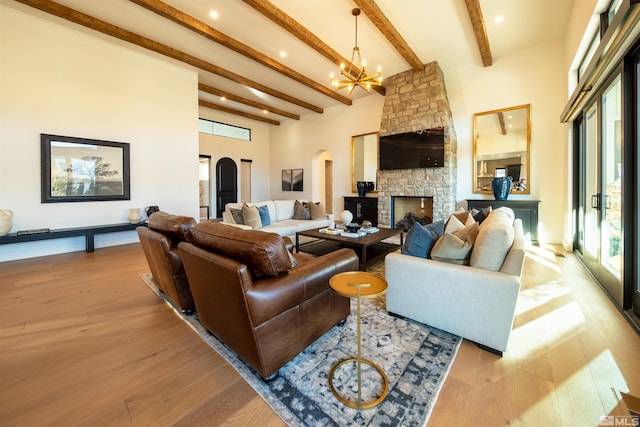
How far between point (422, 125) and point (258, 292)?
5594 mm

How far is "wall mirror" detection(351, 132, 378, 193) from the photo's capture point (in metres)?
7.40

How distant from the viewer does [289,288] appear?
1.45m

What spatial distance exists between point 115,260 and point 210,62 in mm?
4179

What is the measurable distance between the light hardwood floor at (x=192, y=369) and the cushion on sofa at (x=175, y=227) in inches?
28.3

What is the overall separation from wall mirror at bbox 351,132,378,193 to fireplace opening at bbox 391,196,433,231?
112cm

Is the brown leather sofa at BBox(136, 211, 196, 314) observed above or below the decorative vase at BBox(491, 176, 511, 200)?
below

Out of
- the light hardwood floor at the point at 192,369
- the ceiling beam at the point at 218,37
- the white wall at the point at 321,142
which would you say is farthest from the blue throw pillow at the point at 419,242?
the white wall at the point at 321,142

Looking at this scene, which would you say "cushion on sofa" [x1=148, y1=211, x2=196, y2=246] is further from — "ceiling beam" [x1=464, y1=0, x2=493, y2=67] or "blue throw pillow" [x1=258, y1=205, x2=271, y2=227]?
"ceiling beam" [x1=464, y1=0, x2=493, y2=67]

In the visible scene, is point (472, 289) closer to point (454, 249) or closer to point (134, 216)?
point (454, 249)

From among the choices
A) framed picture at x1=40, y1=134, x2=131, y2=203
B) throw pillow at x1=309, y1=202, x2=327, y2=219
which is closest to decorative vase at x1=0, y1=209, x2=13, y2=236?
framed picture at x1=40, y1=134, x2=131, y2=203

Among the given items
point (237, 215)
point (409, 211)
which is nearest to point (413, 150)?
point (409, 211)

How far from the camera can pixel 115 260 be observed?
12.9ft

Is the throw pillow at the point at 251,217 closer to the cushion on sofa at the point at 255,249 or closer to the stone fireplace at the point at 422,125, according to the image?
the cushion on sofa at the point at 255,249

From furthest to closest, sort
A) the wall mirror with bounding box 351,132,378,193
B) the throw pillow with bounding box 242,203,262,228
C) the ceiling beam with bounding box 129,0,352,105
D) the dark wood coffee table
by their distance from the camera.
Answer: the wall mirror with bounding box 351,132,378,193
the throw pillow with bounding box 242,203,262,228
the ceiling beam with bounding box 129,0,352,105
the dark wood coffee table
